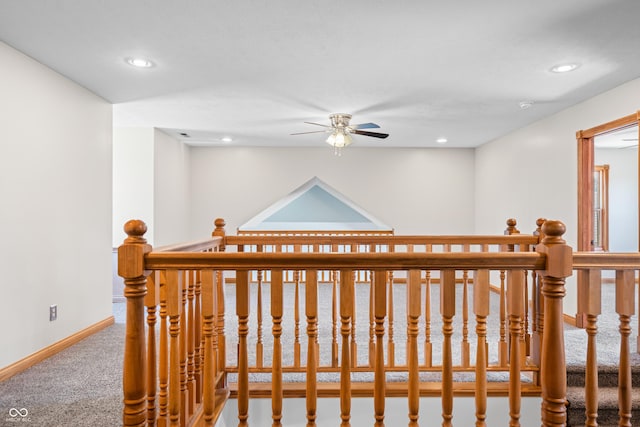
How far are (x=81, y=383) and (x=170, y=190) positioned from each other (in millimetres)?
3496

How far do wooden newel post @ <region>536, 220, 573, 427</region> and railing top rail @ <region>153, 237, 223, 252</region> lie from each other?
4.60ft

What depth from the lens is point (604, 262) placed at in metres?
1.46

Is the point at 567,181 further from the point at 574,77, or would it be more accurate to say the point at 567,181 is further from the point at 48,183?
the point at 48,183

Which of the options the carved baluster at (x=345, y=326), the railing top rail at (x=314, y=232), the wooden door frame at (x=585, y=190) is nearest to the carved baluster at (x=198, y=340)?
the carved baluster at (x=345, y=326)

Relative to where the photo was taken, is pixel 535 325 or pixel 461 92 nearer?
pixel 535 325

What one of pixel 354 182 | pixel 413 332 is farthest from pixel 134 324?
pixel 354 182

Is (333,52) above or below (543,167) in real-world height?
above

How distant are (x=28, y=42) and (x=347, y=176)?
474 centimetres

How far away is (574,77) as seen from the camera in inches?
129

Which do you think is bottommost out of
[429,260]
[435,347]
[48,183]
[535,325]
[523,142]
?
[435,347]

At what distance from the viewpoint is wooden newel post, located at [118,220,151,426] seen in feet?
4.28

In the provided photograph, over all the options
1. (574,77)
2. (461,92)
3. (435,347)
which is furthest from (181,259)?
(574,77)

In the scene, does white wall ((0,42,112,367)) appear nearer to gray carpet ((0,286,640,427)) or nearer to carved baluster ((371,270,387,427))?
gray carpet ((0,286,640,427))

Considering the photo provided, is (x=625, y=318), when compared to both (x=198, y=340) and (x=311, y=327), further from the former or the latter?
(x=198, y=340)
